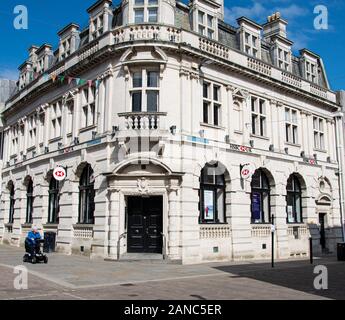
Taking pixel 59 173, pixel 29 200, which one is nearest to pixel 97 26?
pixel 59 173

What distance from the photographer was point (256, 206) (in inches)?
932

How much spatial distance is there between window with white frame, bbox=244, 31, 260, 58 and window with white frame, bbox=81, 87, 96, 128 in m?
9.62

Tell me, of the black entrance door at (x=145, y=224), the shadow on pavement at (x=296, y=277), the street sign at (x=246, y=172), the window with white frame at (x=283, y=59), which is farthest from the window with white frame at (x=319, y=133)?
the black entrance door at (x=145, y=224)

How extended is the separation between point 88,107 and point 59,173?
4.04 metres

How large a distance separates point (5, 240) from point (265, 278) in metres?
23.5

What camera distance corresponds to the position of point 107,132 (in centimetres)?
2042

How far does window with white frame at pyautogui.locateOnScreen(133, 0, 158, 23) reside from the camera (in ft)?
67.7

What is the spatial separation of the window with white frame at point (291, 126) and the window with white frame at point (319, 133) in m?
2.44

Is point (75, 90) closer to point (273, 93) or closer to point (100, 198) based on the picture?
point (100, 198)

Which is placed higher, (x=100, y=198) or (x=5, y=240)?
(x=100, y=198)

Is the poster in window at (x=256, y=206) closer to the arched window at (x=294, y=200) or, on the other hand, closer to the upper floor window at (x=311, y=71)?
the arched window at (x=294, y=200)

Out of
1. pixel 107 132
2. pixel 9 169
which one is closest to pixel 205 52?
pixel 107 132

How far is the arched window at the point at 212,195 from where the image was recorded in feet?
69.0
